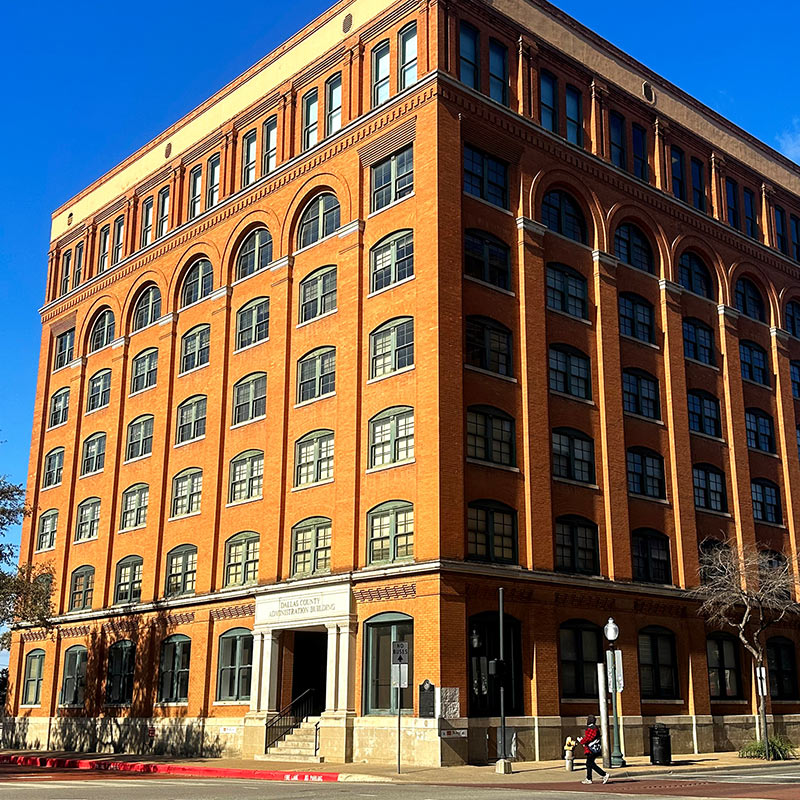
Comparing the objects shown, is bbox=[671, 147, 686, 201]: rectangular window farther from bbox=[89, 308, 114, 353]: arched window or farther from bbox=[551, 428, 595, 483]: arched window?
bbox=[89, 308, 114, 353]: arched window

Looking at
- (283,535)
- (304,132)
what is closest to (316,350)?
(283,535)

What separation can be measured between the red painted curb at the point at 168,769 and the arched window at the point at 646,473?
1745cm

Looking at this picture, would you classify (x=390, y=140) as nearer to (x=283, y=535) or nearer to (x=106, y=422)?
(x=283, y=535)

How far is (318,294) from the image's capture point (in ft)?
139

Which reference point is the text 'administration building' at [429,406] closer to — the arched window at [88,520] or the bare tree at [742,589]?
the arched window at [88,520]

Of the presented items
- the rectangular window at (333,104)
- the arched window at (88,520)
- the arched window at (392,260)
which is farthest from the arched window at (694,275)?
the arched window at (88,520)

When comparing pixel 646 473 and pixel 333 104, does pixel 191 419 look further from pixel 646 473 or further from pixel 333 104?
pixel 646 473

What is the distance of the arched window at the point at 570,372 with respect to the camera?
1565 inches

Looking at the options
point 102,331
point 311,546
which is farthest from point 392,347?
point 102,331

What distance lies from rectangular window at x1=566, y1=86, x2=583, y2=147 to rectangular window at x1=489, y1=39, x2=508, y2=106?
12.2 feet

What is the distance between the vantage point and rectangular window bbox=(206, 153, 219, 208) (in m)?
50.2

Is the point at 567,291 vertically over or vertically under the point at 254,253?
under

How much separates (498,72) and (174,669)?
1082 inches

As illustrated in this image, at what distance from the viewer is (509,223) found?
39719 mm
